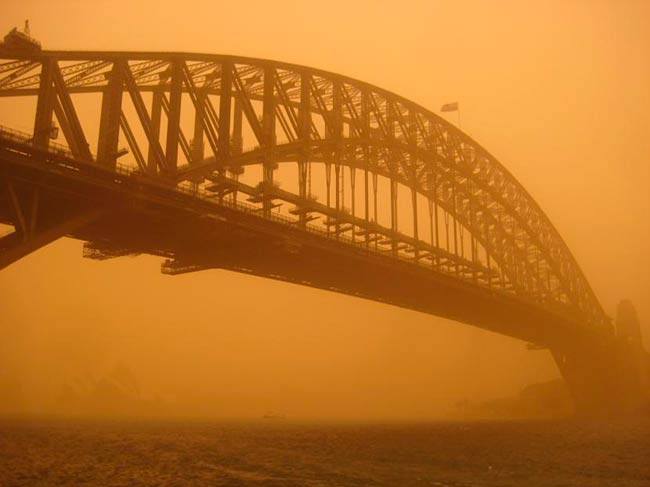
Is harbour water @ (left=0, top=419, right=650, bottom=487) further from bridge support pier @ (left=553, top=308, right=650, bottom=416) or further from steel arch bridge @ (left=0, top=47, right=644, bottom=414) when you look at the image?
bridge support pier @ (left=553, top=308, right=650, bottom=416)

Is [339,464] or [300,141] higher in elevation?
[300,141]

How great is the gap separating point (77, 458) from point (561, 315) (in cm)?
7512

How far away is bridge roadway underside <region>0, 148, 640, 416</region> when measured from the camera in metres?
36.6

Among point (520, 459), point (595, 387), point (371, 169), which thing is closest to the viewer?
point (520, 459)

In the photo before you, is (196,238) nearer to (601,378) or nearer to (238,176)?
(238,176)

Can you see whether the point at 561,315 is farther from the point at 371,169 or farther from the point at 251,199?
the point at 251,199

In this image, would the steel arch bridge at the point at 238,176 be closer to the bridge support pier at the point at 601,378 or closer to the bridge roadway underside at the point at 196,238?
the bridge roadway underside at the point at 196,238

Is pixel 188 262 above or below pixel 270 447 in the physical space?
above

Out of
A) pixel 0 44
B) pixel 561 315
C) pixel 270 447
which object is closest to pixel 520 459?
pixel 270 447

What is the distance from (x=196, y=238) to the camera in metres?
49.0

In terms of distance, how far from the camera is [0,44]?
126 feet

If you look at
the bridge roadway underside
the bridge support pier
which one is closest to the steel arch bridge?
the bridge roadway underside

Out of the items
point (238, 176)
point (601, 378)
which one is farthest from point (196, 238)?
point (601, 378)

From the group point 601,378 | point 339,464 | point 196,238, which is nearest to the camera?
point 339,464
